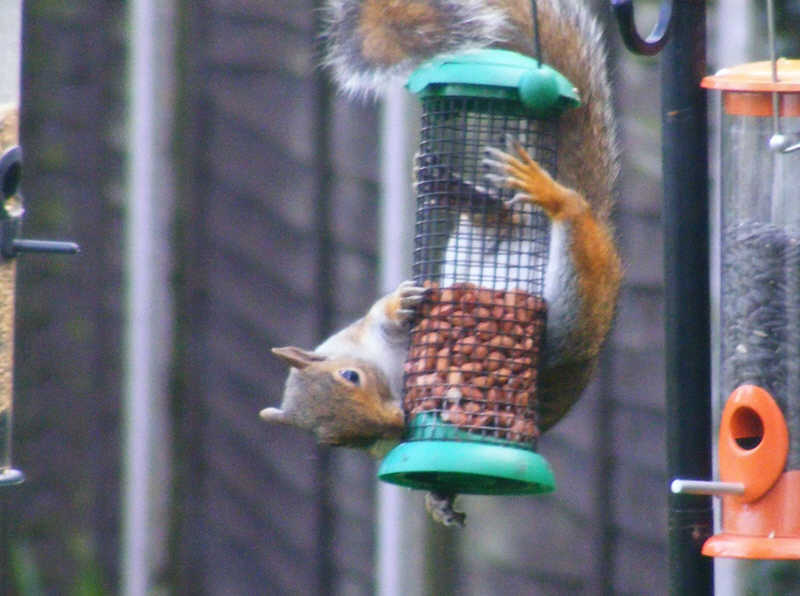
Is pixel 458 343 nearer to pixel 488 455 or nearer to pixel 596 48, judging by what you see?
pixel 488 455

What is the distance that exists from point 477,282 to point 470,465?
33cm

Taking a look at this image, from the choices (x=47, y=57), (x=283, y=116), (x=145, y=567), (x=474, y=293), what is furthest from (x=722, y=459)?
(x=47, y=57)

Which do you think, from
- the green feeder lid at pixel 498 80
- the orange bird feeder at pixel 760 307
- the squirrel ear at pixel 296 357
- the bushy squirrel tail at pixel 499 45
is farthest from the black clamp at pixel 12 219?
the orange bird feeder at pixel 760 307

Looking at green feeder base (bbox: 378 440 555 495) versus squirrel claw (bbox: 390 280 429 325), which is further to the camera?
squirrel claw (bbox: 390 280 429 325)

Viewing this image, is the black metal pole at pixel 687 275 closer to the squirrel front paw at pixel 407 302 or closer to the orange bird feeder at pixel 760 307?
the orange bird feeder at pixel 760 307

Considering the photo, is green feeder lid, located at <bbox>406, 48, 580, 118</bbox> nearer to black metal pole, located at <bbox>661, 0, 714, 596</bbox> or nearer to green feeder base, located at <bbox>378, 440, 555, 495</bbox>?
black metal pole, located at <bbox>661, 0, 714, 596</bbox>

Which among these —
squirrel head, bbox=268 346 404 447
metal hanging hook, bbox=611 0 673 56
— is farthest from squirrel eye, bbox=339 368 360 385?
metal hanging hook, bbox=611 0 673 56

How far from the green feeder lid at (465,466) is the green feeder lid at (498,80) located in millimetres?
397

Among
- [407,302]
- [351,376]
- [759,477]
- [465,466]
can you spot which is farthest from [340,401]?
[759,477]

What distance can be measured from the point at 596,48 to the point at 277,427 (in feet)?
7.46

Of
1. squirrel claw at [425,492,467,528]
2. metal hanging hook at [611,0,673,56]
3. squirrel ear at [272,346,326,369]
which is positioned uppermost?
metal hanging hook at [611,0,673,56]

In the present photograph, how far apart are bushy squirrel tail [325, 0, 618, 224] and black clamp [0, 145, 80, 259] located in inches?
18.9

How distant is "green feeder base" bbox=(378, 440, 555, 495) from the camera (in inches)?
68.6

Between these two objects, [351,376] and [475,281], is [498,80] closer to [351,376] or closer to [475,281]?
[475,281]
